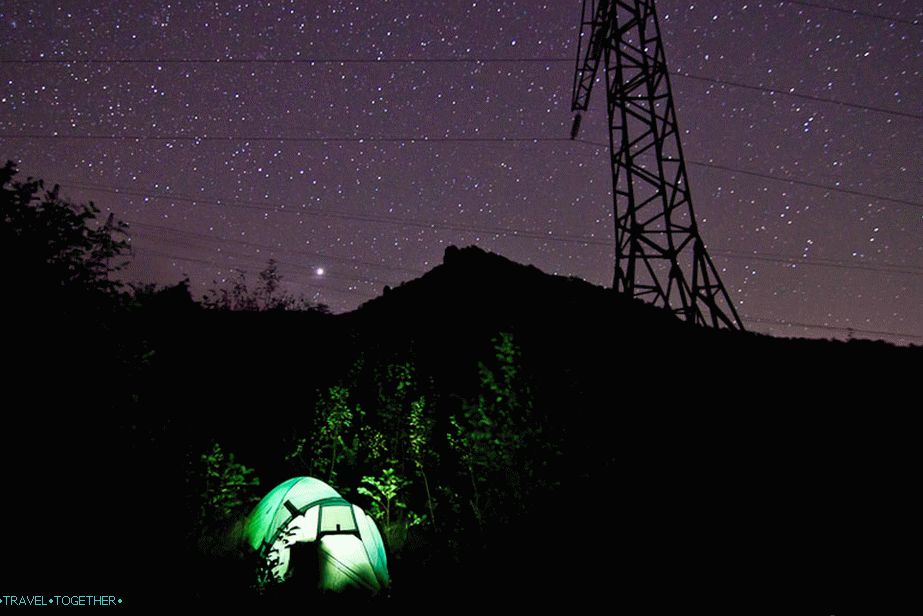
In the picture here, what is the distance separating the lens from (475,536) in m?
5.84

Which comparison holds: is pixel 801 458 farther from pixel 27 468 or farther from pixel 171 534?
pixel 27 468

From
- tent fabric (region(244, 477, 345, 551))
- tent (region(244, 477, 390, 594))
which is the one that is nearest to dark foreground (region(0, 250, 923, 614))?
tent (region(244, 477, 390, 594))

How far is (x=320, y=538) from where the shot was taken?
5668mm

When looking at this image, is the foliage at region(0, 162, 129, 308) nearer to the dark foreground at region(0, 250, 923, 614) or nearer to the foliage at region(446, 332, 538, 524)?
the dark foreground at region(0, 250, 923, 614)

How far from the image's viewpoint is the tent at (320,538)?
211 inches

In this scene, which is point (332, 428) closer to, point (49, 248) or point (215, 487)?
point (215, 487)

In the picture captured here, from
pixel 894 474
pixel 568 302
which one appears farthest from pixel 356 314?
pixel 894 474

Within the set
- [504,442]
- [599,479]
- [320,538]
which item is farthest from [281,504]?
[599,479]

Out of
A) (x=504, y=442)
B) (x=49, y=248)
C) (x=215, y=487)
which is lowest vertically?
(x=215, y=487)

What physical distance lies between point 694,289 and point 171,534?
493 inches

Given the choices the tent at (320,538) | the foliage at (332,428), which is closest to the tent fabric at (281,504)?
the tent at (320,538)

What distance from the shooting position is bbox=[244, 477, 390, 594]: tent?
5.36 meters

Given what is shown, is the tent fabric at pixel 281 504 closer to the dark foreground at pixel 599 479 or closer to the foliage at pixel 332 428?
the dark foreground at pixel 599 479

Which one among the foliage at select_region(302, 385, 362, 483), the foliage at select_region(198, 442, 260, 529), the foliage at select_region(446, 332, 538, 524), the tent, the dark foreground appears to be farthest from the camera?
the foliage at select_region(302, 385, 362, 483)
